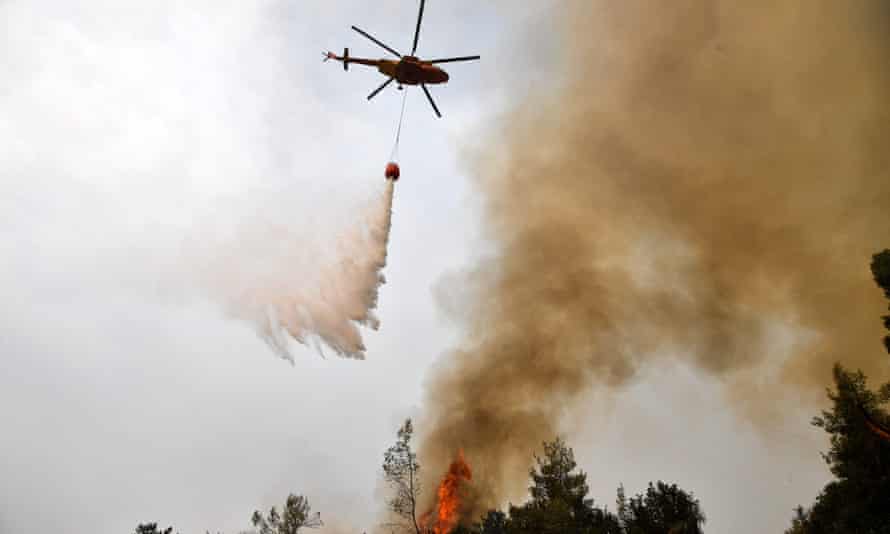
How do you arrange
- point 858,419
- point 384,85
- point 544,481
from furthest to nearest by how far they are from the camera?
point 544,481 < point 384,85 < point 858,419

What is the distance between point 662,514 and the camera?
35.9 m

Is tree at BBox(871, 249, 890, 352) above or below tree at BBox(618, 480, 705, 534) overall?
above

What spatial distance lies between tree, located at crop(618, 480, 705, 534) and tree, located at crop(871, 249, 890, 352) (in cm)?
1780

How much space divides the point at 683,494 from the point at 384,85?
37.0 m

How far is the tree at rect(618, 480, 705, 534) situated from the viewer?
34906 mm

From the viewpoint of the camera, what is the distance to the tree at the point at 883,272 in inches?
1010

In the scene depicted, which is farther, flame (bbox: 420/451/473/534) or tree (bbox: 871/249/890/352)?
flame (bbox: 420/451/473/534)

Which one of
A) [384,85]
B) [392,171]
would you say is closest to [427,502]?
[392,171]

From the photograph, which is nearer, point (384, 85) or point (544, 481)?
point (384, 85)

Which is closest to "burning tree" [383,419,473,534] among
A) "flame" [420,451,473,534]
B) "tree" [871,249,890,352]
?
"flame" [420,451,473,534]

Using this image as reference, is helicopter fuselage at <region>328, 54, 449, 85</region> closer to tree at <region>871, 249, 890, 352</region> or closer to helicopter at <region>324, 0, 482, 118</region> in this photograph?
helicopter at <region>324, 0, 482, 118</region>

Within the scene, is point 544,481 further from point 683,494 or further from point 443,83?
point 443,83

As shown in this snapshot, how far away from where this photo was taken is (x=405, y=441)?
35125 mm

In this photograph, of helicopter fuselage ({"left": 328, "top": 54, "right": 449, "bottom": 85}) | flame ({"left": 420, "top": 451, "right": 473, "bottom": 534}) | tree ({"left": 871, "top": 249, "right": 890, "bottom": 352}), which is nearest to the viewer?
tree ({"left": 871, "top": 249, "right": 890, "bottom": 352})
